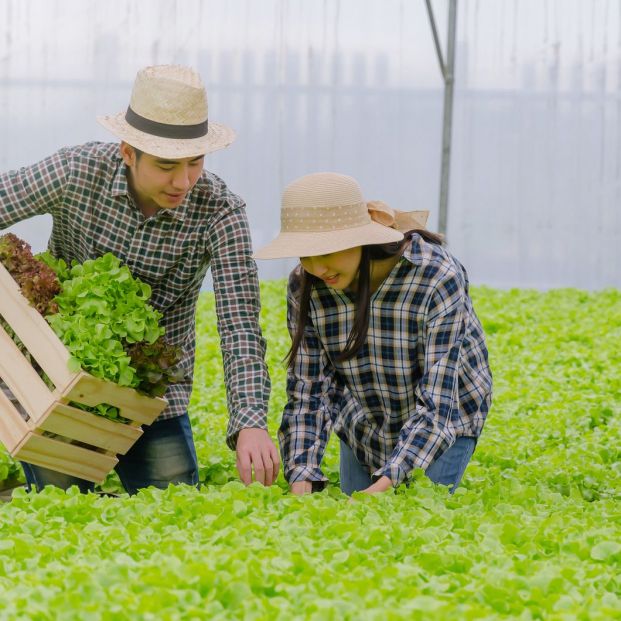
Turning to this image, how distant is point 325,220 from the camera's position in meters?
3.81

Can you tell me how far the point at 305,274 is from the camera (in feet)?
13.4

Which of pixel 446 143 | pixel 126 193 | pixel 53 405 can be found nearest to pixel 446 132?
pixel 446 143

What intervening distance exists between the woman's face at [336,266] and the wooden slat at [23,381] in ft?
3.40

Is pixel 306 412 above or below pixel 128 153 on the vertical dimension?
below

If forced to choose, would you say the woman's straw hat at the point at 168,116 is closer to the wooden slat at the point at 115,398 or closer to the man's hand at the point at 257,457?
the wooden slat at the point at 115,398

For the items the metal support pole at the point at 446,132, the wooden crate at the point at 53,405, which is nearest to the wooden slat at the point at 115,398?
the wooden crate at the point at 53,405

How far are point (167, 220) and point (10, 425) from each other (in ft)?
3.27

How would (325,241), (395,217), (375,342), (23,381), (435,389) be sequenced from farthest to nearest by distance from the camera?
(395,217), (375,342), (23,381), (435,389), (325,241)

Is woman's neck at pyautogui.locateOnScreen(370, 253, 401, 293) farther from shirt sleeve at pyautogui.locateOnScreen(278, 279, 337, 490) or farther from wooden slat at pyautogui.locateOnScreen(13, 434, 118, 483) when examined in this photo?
wooden slat at pyautogui.locateOnScreen(13, 434, 118, 483)

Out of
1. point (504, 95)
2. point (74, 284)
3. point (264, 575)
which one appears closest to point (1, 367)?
point (74, 284)

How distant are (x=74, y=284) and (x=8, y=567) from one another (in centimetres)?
137

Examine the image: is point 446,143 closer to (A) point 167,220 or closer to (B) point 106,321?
(A) point 167,220

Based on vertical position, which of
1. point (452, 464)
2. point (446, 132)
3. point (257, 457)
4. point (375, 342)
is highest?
point (446, 132)

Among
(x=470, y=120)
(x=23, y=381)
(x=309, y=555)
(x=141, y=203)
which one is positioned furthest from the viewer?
(x=470, y=120)
